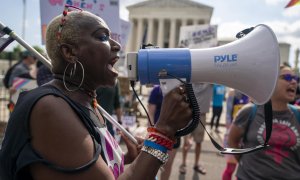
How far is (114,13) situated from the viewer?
155 inches

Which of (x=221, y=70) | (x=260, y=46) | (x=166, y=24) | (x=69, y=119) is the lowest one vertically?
(x=166, y=24)

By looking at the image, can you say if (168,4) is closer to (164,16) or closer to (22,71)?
(164,16)

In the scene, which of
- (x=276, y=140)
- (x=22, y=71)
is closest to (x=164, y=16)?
(x=22, y=71)

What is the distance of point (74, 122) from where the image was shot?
1200mm

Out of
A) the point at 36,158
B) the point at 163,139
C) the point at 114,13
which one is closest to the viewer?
the point at 36,158

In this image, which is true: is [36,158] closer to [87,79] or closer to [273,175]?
[87,79]

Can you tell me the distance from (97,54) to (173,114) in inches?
15.6

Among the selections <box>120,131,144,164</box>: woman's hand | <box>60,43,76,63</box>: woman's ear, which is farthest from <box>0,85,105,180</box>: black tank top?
<box>120,131,144,164</box>: woman's hand

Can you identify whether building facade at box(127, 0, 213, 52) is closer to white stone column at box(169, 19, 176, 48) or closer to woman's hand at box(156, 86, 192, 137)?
white stone column at box(169, 19, 176, 48)

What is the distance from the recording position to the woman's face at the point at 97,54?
4.42ft

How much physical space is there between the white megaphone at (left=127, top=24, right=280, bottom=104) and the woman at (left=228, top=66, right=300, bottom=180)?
1344mm

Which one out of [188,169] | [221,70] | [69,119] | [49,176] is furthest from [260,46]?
[188,169]

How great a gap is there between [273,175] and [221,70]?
5.04 ft

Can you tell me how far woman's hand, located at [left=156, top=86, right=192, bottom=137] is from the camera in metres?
1.29
